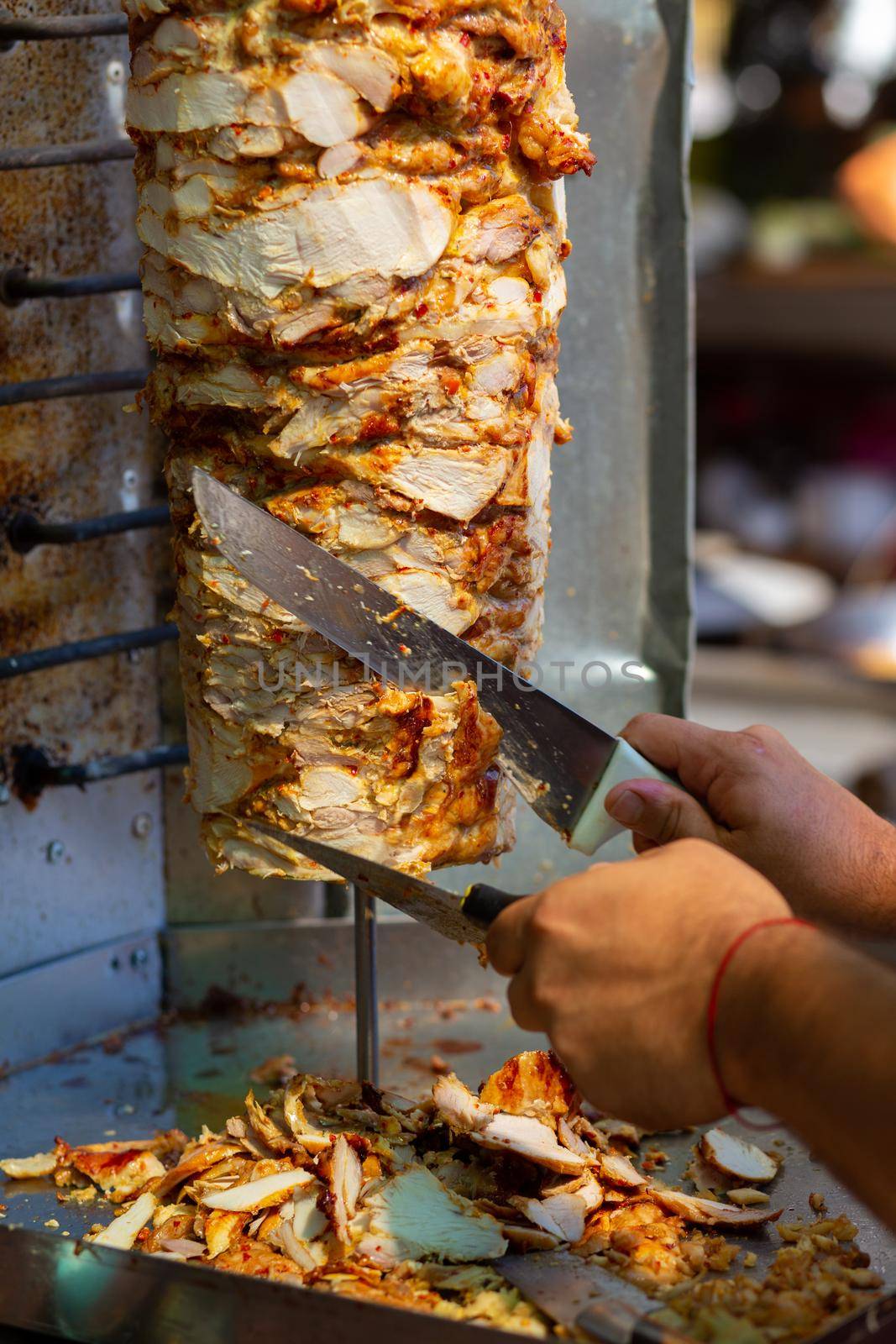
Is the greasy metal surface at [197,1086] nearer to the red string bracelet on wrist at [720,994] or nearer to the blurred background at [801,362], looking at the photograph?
the red string bracelet on wrist at [720,994]

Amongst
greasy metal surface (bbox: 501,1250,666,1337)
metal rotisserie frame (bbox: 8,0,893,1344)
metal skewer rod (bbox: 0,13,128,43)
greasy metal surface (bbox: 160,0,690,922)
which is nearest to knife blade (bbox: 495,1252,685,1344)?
greasy metal surface (bbox: 501,1250,666,1337)

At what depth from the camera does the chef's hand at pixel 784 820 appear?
0.98 metres

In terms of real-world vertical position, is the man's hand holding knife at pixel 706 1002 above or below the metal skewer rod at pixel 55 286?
below

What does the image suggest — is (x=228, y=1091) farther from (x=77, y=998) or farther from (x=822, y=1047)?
(x=822, y=1047)

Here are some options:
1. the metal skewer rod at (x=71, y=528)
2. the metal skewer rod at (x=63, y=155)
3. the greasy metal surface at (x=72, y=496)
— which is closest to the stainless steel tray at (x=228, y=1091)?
the greasy metal surface at (x=72, y=496)

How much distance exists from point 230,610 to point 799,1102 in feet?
1.49

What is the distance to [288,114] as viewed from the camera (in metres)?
0.83

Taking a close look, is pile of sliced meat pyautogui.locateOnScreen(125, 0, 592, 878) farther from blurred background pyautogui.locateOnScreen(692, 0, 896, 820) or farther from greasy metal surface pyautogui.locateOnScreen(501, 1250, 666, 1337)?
blurred background pyautogui.locateOnScreen(692, 0, 896, 820)

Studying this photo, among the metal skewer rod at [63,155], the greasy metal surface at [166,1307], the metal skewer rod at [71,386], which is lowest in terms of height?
the greasy metal surface at [166,1307]

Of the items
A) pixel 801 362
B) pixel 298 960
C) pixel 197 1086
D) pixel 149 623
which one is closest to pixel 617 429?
pixel 149 623

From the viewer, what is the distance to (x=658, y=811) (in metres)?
0.94

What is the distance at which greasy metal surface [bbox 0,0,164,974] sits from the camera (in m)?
1.18

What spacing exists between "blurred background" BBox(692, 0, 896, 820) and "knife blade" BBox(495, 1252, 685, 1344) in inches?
69.2

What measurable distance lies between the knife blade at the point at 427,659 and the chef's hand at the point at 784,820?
0.05 m
